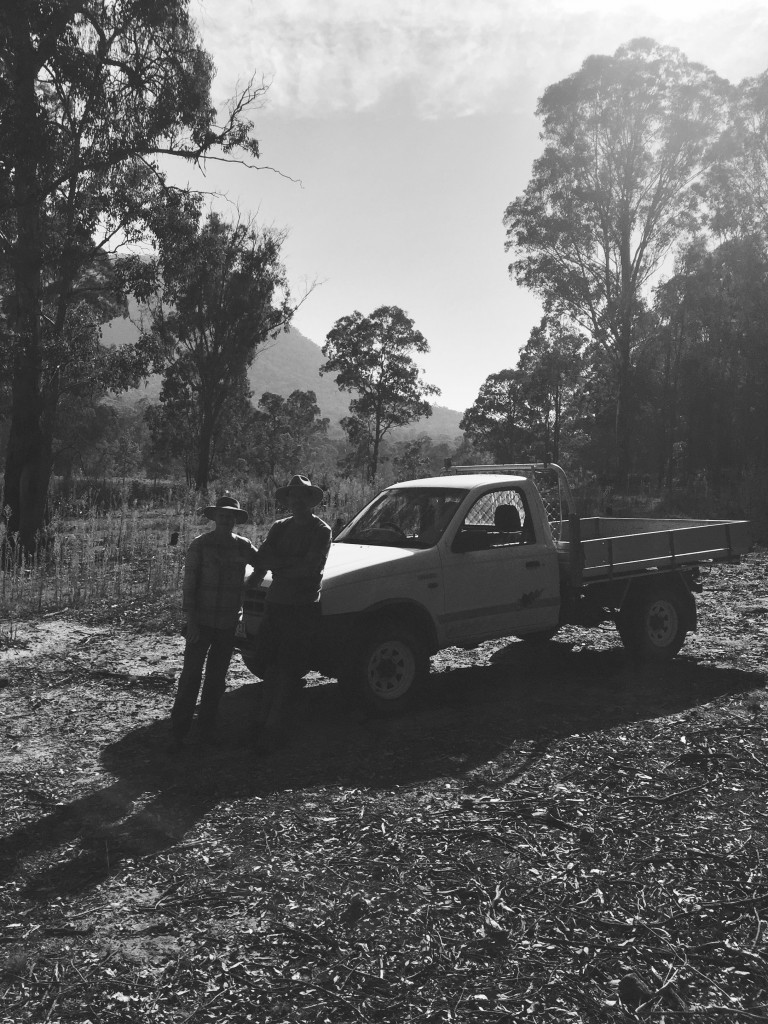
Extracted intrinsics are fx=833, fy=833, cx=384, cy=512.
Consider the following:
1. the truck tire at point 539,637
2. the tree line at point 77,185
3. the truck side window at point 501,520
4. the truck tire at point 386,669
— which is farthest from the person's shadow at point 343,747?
the tree line at point 77,185

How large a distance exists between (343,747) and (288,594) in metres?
1.20

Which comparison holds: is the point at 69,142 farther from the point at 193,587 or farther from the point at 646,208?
the point at 646,208

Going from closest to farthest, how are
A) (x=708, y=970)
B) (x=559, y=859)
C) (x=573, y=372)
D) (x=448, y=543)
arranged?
(x=708, y=970)
(x=559, y=859)
(x=448, y=543)
(x=573, y=372)

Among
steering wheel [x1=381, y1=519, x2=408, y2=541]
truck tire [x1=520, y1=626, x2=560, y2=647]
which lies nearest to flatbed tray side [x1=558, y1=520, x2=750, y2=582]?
truck tire [x1=520, y1=626, x2=560, y2=647]

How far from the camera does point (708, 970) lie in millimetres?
3330

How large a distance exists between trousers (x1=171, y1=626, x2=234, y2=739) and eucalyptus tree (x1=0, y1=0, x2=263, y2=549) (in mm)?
10944

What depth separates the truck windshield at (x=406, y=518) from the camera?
24.6 feet

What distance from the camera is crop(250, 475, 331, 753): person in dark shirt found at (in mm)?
6180

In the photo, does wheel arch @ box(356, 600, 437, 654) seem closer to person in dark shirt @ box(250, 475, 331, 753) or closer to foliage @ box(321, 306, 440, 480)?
person in dark shirt @ box(250, 475, 331, 753)

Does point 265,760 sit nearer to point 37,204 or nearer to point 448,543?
point 448,543

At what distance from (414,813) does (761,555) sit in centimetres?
1513

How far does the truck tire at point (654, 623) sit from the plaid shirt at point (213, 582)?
4483mm

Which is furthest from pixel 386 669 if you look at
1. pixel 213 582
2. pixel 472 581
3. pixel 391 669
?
pixel 213 582

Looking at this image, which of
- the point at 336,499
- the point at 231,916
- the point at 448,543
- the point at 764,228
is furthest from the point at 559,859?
the point at 764,228
